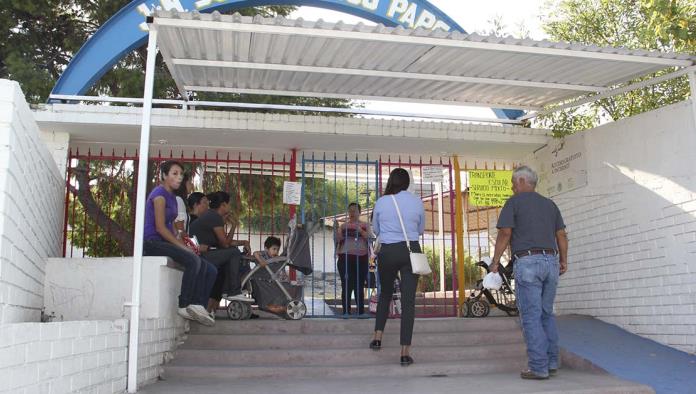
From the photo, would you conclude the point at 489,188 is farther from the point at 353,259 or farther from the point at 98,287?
the point at 98,287

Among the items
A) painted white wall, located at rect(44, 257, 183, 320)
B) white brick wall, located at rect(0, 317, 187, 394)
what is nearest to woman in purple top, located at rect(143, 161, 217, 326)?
painted white wall, located at rect(44, 257, 183, 320)

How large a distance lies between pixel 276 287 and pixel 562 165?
12.9ft

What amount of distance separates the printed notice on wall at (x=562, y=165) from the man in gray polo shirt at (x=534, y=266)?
8.23 ft

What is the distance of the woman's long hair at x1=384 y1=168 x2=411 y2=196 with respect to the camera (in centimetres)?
597

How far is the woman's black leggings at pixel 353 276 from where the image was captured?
796cm

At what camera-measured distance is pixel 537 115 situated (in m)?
8.02

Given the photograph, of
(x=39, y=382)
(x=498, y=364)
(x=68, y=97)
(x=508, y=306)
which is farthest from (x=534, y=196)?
(x=68, y=97)

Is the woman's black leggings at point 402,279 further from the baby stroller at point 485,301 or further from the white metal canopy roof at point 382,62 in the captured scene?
the baby stroller at point 485,301

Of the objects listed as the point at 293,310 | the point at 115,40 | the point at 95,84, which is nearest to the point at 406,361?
the point at 293,310

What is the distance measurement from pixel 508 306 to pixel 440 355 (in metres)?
2.53

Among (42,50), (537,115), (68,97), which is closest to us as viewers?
(68,97)

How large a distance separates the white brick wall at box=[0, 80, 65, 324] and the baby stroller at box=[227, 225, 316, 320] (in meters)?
2.23

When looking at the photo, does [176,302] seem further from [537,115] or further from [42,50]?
[42,50]

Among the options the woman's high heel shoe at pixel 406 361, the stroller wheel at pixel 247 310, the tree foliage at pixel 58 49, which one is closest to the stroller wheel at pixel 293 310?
the stroller wheel at pixel 247 310
